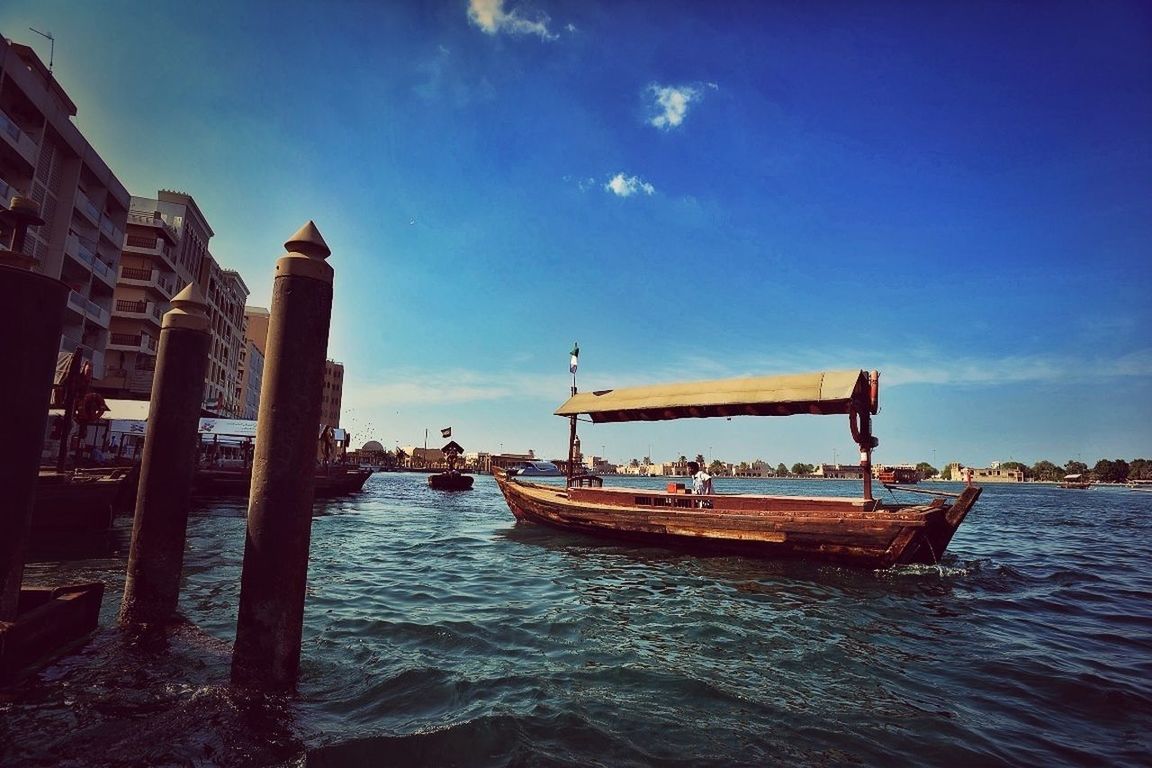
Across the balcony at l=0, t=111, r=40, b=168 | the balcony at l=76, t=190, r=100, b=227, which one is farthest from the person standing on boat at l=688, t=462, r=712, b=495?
the balcony at l=76, t=190, r=100, b=227

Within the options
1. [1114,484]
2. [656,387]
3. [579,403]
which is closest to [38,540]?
[579,403]

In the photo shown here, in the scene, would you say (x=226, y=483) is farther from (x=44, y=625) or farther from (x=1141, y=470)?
(x=1141, y=470)

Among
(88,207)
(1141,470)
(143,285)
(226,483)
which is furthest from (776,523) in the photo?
(1141,470)

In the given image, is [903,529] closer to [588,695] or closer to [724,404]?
[724,404]

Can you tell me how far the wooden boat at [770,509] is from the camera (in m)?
12.3

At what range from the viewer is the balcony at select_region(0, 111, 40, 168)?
25.4 metres

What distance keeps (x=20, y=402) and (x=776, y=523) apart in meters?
13.5

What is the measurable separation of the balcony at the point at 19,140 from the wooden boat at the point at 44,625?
3284 cm

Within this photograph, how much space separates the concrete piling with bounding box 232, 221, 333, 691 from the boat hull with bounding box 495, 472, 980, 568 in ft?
37.8

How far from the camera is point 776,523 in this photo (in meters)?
13.2

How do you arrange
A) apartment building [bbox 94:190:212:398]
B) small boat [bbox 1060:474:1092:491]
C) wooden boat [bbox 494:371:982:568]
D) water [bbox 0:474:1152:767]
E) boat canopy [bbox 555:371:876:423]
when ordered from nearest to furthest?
1. water [bbox 0:474:1152:767]
2. wooden boat [bbox 494:371:982:568]
3. boat canopy [bbox 555:371:876:423]
4. apartment building [bbox 94:190:212:398]
5. small boat [bbox 1060:474:1092:491]

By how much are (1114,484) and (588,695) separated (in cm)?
21847

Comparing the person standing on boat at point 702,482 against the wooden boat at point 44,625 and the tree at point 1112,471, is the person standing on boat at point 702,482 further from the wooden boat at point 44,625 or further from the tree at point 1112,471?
the tree at point 1112,471

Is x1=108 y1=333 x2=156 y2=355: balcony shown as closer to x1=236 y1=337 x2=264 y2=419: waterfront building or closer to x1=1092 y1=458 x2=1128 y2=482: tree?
x1=236 y1=337 x2=264 y2=419: waterfront building
